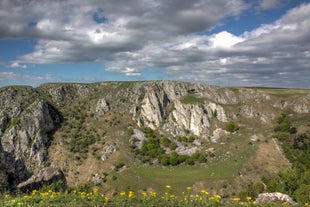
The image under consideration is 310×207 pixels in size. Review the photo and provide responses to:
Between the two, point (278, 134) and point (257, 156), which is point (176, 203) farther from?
point (278, 134)

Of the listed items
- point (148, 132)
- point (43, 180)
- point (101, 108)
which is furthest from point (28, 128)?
point (43, 180)

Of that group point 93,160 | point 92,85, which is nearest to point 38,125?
point 93,160

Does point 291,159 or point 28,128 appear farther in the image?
point 28,128

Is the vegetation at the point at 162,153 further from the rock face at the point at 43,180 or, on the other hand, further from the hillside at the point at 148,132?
the rock face at the point at 43,180

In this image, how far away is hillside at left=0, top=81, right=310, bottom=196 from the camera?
92.0 m

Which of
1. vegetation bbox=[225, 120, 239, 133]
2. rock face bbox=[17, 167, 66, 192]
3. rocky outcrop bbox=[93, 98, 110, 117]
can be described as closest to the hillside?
rocky outcrop bbox=[93, 98, 110, 117]

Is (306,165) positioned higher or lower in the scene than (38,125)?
lower

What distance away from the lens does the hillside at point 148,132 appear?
92.0m

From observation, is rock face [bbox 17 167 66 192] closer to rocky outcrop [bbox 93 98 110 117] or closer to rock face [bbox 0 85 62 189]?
rock face [bbox 0 85 62 189]

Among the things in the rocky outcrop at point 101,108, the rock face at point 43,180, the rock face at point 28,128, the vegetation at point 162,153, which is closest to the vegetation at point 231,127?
the vegetation at point 162,153

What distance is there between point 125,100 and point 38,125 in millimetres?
46311

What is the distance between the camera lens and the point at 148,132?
128750 millimetres

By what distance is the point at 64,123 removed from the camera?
5153 inches

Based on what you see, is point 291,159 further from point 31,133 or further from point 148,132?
point 31,133
